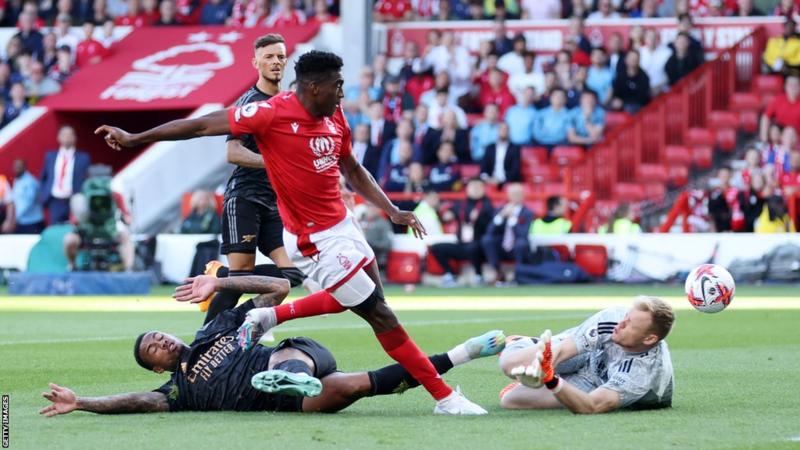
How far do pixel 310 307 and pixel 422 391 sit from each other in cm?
130

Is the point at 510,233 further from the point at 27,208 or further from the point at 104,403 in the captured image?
the point at 104,403

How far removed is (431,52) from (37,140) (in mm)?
7791

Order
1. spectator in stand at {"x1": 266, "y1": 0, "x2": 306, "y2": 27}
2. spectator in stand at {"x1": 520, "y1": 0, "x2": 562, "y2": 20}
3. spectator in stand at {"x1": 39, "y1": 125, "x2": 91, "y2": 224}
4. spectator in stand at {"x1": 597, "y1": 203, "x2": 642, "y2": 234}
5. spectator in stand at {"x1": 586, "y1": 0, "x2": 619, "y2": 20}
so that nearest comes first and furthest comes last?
spectator in stand at {"x1": 597, "y1": 203, "x2": 642, "y2": 234} → spectator in stand at {"x1": 39, "y1": 125, "x2": 91, "y2": 224} → spectator in stand at {"x1": 586, "y1": 0, "x2": 619, "y2": 20} → spectator in stand at {"x1": 520, "y1": 0, "x2": 562, "y2": 20} → spectator in stand at {"x1": 266, "y1": 0, "x2": 306, "y2": 27}

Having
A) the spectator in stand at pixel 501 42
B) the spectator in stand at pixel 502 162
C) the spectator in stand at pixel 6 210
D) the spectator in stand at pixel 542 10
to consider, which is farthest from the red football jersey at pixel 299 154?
the spectator in stand at pixel 542 10

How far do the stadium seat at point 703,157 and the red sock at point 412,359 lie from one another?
18530 millimetres

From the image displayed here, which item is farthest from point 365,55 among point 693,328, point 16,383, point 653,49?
point 16,383

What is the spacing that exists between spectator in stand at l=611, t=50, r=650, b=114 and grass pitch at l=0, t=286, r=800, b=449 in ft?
27.4

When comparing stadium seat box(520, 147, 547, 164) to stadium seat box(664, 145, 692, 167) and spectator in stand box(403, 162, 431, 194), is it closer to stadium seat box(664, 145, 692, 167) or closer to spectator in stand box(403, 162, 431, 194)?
spectator in stand box(403, 162, 431, 194)

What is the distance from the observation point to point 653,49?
27250 millimetres

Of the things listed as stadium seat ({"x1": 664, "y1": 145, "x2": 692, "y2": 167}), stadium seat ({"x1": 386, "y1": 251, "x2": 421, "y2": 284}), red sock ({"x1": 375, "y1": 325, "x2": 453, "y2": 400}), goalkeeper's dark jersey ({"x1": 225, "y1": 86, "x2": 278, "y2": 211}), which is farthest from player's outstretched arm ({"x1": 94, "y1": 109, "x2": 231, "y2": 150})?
stadium seat ({"x1": 664, "y1": 145, "x2": 692, "y2": 167})

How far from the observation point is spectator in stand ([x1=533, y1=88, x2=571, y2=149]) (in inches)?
1025

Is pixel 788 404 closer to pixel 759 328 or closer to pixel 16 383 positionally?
pixel 16 383

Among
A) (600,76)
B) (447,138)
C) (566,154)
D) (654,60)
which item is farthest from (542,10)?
(447,138)

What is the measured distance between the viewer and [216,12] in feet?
104
